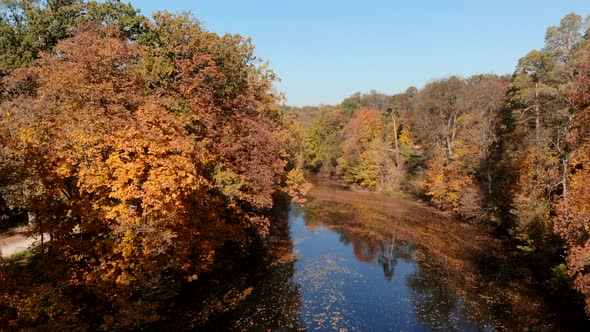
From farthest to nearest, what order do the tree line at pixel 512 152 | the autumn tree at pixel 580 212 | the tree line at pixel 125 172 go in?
the tree line at pixel 512 152, the autumn tree at pixel 580 212, the tree line at pixel 125 172

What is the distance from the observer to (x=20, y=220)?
25672mm

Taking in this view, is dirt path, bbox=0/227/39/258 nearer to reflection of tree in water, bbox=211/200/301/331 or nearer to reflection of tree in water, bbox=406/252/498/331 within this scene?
reflection of tree in water, bbox=211/200/301/331

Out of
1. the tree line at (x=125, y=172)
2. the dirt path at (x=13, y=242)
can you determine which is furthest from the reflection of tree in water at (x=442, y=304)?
the dirt path at (x=13, y=242)

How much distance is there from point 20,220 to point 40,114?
13176 mm

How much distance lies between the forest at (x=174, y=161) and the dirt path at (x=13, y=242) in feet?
4.76

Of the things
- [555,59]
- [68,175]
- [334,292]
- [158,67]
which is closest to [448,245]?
[334,292]

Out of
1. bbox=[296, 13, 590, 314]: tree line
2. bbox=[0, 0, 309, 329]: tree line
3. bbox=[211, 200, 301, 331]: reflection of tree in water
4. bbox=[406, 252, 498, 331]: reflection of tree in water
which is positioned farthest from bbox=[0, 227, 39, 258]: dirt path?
bbox=[296, 13, 590, 314]: tree line

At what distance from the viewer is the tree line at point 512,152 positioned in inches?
708

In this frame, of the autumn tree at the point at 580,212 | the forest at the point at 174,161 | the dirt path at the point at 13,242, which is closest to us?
the forest at the point at 174,161

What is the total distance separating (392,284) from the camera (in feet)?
75.8

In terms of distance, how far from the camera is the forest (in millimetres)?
12625

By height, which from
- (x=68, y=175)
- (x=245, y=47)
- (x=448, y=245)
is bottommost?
(x=448, y=245)

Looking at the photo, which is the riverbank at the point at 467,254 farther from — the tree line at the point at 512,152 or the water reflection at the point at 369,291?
the tree line at the point at 512,152

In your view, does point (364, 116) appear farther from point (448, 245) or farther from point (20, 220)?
point (20, 220)
